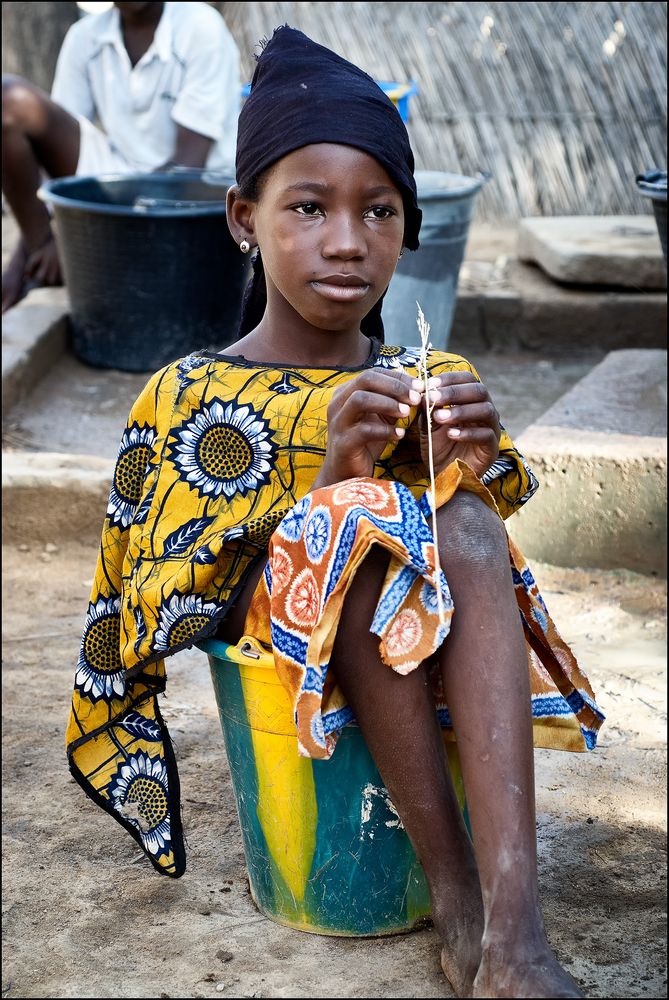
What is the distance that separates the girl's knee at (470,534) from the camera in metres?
1.71

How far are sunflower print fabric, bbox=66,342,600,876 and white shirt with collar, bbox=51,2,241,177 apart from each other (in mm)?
3660

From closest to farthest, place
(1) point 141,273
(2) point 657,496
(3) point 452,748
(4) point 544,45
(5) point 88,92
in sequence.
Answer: (3) point 452,748
(2) point 657,496
(1) point 141,273
(5) point 88,92
(4) point 544,45

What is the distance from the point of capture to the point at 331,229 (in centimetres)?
197

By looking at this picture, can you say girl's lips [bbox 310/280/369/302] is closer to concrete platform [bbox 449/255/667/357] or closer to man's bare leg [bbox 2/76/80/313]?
concrete platform [bbox 449/255/667/357]

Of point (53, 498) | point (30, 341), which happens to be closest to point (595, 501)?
point (53, 498)

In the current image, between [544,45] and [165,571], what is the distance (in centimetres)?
580

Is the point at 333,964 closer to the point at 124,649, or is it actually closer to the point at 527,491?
the point at 124,649

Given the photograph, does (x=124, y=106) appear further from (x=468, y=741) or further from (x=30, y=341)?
(x=468, y=741)

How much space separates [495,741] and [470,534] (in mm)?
283

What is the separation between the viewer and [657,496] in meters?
3.49

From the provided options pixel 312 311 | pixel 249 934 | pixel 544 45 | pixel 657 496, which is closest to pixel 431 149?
pixel 544 45

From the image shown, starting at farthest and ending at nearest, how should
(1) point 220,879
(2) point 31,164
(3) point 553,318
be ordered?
(2) point 31,164, (3) point 553,318, (1) point 220,879

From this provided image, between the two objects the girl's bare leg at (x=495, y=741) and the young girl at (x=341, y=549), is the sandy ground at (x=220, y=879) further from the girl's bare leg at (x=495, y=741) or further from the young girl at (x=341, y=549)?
the girl's bare leg at (x=495, y=741)

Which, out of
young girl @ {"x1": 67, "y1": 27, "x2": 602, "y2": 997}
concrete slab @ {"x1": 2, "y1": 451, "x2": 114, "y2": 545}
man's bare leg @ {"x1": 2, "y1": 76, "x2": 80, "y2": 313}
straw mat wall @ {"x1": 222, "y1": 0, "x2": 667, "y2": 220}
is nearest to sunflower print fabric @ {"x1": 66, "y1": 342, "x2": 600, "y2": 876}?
young girl @ {"x1": 67, "y1": 27, "x2": 602, "y2": 997}
